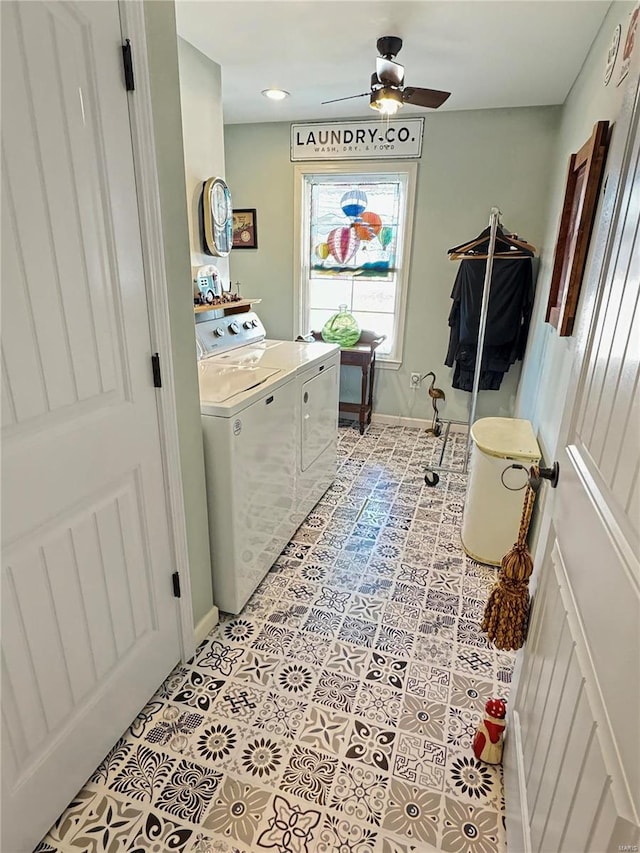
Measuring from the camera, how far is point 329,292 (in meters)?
4.37

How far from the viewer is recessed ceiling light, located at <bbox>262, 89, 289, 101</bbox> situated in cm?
321

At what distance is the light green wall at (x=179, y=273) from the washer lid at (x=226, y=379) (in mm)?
172

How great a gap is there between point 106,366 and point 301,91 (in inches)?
114

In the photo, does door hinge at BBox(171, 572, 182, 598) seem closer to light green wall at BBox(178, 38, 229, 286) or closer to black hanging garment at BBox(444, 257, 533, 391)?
light green wall at BBox(178, 38, 229, 286)

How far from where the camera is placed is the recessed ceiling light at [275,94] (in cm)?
321

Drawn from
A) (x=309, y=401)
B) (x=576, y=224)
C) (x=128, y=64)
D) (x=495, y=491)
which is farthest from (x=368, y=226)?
(x=128, y=64)

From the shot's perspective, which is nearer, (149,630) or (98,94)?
(98,94)

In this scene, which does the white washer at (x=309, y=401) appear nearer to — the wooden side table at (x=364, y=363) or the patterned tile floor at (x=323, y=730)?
the patterned tile floor at (x=323, y=730)

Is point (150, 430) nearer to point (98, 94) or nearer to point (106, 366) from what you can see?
point (106, 366)

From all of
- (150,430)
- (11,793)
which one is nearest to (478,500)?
(150,430)

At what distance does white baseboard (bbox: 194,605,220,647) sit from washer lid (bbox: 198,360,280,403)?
0.88 metres

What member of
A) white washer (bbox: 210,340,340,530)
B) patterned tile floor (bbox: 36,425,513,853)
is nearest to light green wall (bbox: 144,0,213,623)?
patterned tile floor (bbox: 36,425,513,853)

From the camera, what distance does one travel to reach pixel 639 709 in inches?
22.1

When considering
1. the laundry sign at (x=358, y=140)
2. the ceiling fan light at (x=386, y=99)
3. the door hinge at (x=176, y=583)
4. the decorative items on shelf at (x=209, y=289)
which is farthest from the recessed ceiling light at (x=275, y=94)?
the door hinge at (x=176, y=583)
